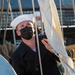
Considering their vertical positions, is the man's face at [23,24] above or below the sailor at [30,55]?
above

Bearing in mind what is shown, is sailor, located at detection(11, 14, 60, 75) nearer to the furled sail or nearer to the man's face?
the man's face

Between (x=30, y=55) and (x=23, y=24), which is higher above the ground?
(x=23, y=24)

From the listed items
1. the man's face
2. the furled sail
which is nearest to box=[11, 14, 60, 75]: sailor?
the man's face

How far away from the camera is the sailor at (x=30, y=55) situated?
183 cm

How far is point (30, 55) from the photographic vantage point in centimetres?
185


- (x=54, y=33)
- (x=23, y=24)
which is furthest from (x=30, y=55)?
(x=54, y=33)

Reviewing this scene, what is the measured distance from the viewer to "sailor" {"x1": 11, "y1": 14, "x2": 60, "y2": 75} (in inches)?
72.1

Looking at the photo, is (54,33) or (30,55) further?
(30,55)

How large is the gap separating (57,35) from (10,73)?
0.76ft

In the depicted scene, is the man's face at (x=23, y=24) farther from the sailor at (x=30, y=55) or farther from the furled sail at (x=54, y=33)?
the furled sail at (x=54, y=33)

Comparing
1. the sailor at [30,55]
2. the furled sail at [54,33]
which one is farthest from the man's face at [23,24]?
the furled sail at [54,33]

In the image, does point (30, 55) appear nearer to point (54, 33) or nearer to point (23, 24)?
point (23, 24)

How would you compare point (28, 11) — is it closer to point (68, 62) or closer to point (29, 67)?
point (29, 67)

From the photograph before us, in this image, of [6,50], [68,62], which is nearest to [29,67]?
[68,62]
